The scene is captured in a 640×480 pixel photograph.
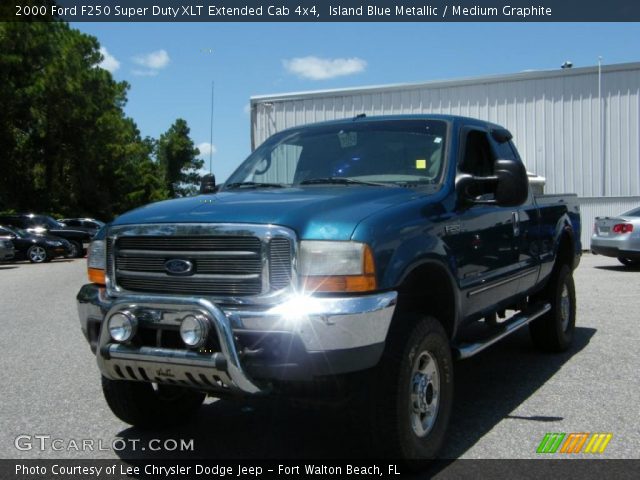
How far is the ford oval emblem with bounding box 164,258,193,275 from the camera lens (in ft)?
12.2

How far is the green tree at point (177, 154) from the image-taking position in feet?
227

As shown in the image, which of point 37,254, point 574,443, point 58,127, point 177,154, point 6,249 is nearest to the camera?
point 574,443

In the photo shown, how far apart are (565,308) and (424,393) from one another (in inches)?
140

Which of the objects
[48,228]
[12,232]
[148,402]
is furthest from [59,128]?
[148,402]

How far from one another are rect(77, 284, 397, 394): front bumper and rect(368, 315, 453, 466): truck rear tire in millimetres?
185

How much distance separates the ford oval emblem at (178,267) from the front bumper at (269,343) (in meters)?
0.19

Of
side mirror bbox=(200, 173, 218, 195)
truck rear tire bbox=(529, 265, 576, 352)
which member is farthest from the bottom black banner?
truck rear tire bbox=(529, 265, 576, 352)

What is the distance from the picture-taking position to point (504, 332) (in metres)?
5.11

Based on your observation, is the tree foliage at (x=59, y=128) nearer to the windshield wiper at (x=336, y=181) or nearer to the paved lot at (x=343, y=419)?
the paved lot at (x=343, y=419)

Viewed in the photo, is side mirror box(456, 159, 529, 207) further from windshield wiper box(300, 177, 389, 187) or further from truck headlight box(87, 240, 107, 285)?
truck headlight box(87, 240, 107, 285)

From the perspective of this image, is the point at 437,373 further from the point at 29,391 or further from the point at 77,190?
the point at 77,190

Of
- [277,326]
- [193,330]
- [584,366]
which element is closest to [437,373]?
[277,326]

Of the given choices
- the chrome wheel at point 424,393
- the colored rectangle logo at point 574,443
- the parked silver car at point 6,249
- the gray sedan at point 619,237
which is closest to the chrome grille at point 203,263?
the chrome wheel at point 424,393

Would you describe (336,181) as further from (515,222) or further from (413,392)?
(515,222)
